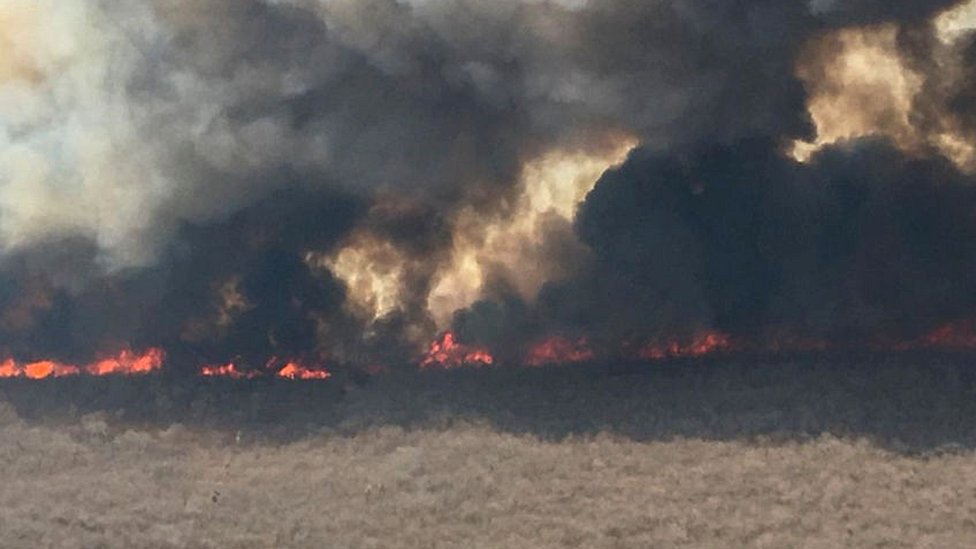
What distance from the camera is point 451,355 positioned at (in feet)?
77.0

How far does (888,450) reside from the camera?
18.3m

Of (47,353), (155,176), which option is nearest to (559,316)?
(155,176)

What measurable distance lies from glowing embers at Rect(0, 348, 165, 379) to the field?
1.97 m

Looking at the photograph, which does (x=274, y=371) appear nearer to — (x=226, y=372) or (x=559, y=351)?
(x=226, y=372)

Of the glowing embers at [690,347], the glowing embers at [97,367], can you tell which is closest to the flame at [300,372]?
the glowing embers at [97,367]

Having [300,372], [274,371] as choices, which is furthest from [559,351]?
[274,371]

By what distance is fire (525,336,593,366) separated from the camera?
2261 cm

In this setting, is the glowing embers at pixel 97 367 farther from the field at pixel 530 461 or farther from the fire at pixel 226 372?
the field at pixel 530 461

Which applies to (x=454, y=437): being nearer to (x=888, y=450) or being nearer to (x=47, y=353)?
(x=888, y=450)

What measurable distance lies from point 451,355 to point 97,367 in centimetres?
840

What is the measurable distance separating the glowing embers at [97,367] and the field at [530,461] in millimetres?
1973

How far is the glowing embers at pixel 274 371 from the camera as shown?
77.3 feet

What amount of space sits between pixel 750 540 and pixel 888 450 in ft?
10.6

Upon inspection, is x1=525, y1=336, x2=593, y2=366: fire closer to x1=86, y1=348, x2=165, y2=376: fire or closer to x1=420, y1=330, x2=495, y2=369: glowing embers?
x1=420, y1=330, x2=495, y2=369: glowing embers
